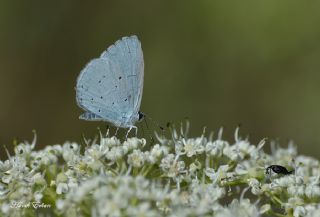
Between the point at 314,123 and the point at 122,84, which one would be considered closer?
the point at 122,84

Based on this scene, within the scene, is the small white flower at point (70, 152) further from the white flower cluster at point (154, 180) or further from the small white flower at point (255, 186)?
the small white flower at point (255, 186)

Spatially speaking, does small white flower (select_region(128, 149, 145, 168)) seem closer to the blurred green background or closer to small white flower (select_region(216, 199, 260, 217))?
small white flower (select_region(216, 199, 260, 217))

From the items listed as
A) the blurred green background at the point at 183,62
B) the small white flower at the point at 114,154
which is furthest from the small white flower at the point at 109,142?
the blurred green background at the point at 183,62

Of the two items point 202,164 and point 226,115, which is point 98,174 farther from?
point 226,115

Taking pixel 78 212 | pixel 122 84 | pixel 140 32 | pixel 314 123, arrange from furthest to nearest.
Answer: pixel 140 32 < pixel 314 123 < pixel 122 84 < pixel 78 212

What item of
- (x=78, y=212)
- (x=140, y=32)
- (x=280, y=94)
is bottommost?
(x=78, y=212)

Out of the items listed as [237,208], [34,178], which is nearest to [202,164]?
[237,208]
